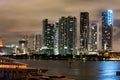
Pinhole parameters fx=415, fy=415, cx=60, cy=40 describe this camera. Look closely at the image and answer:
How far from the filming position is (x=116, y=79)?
130250 mm

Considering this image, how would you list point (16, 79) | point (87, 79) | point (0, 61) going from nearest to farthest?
point (16, 79), point (0, 61), point (87, 79)

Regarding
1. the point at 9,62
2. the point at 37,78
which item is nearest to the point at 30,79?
the point at 37,78

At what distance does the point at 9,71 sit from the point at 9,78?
1765 mm

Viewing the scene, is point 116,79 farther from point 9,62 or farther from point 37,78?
point 37,78

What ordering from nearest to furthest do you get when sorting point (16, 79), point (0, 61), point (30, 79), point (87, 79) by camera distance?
point (30, 79), point (16, 79), point (0, 61), point (87, 79)

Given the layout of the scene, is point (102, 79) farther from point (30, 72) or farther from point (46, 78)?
point (46, 78)

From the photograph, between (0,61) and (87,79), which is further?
(87,79)

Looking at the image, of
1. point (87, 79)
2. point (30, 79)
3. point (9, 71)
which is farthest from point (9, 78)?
point (87, 79)

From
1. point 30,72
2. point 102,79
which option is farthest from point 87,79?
point 30,72

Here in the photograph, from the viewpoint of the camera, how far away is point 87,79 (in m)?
129

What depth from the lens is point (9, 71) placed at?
95438mm

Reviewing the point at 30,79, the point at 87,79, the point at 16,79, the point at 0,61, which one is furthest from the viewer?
the point at 87,79

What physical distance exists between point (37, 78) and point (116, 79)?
53046 millimetres

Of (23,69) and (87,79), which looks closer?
(23,69)
